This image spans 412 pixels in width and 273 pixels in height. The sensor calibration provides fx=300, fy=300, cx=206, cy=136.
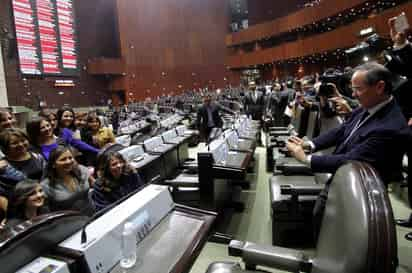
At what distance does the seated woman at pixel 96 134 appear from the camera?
3.64m

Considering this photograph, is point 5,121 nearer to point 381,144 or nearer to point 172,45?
point 381,144

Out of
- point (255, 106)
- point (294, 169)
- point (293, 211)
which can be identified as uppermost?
point (255, 106)

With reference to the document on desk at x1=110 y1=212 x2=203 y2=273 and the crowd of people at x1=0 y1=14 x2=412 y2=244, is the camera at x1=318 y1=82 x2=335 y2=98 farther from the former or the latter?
the document on desk at x1=110 y1=212 x2=203 y2=273

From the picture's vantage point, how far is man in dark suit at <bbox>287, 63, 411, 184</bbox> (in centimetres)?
155

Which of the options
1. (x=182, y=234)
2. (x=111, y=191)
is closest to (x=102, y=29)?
(x=111, y=191)

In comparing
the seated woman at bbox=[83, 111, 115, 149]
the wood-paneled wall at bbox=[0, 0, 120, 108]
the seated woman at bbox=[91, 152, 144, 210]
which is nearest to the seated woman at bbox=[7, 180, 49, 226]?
the seated woman at bbox=[91, 152, 144, 210]

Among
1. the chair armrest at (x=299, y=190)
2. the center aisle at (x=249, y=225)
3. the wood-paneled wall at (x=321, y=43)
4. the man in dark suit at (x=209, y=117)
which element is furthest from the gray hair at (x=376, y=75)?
the wood-paneled wall at (x=321, y=43)

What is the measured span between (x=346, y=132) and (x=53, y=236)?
174 cm

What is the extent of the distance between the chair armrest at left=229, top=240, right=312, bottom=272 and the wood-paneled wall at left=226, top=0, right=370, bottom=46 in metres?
13.7

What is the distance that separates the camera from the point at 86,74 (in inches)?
672

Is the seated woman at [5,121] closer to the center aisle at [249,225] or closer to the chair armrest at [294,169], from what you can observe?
the center aisle at [249,225]

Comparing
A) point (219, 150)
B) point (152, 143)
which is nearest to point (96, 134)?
point (152, 143)

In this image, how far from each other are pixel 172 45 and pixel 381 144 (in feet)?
64.2

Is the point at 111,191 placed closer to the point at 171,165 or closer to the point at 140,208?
the point at 140,208
